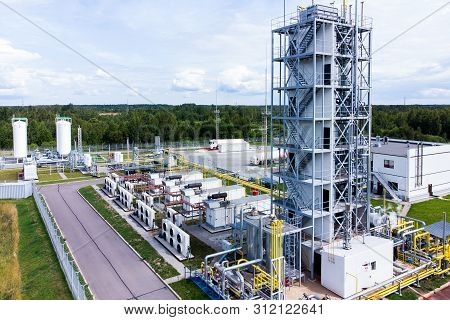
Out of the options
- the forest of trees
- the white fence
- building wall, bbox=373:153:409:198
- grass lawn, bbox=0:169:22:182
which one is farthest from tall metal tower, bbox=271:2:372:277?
the forest of trees

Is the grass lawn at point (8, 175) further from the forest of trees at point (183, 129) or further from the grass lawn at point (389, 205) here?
the grass lawn at point (389, 205)

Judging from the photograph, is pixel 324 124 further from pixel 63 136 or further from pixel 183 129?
pixel 183 129

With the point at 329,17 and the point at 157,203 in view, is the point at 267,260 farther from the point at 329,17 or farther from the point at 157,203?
the point at 157,203

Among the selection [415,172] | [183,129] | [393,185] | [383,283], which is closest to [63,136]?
[183,129]

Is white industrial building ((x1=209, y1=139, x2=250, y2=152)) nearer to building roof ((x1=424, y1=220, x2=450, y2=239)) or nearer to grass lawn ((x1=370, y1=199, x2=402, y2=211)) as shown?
grass lawn ((x1=370, y1=199, x2=402, y2=211))

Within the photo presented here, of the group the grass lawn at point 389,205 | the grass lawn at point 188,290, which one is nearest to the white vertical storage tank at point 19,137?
the grass lawn at point 188,290

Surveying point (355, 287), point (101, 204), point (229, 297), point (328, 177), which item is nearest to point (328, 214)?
point (328, 177)
